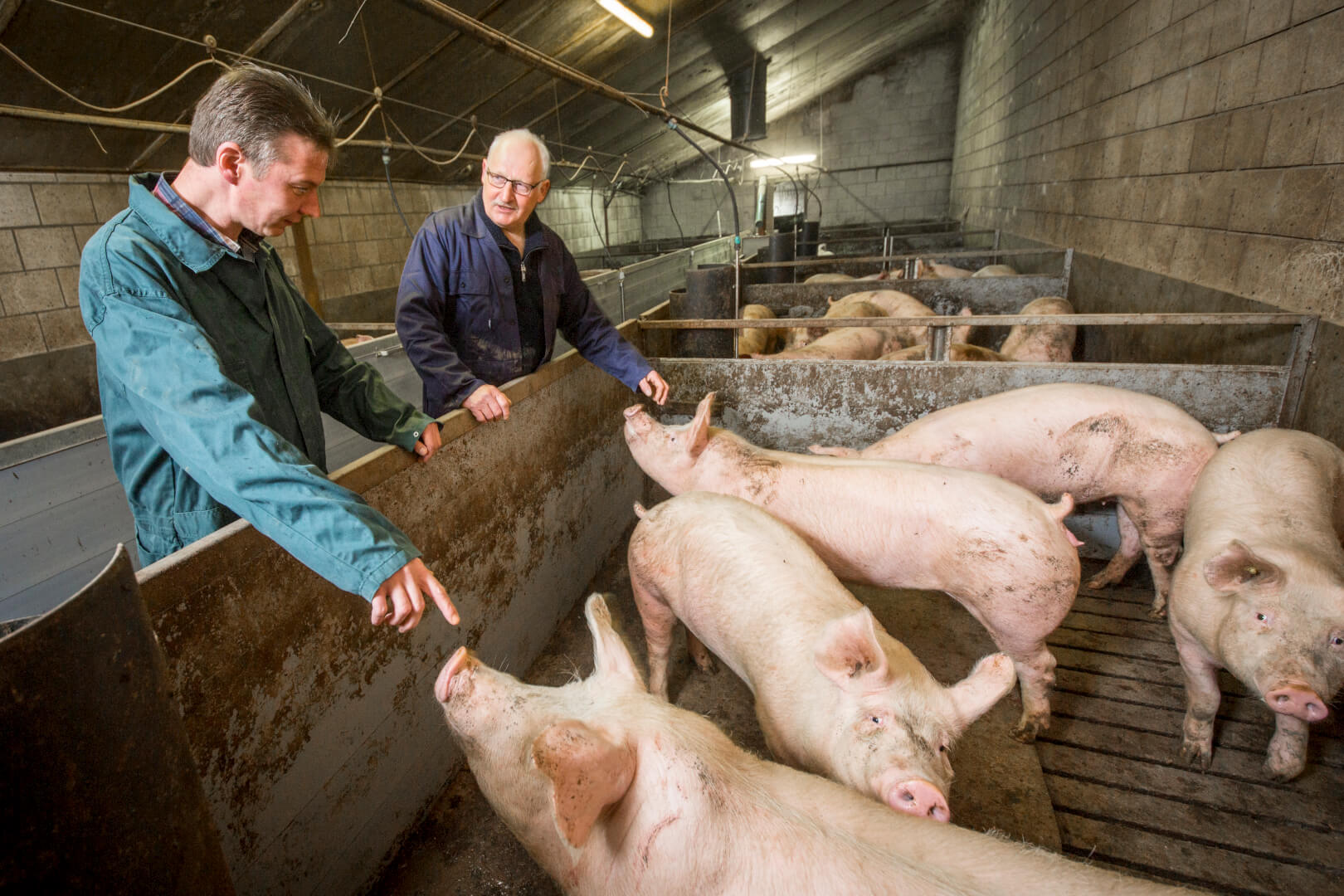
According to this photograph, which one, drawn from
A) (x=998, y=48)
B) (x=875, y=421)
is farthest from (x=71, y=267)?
(x=998, y=48)

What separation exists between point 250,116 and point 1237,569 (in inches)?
123

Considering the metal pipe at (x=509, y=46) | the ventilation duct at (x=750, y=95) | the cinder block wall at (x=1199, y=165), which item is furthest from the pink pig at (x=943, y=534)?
the ventilation duct at (x=750, y=95)

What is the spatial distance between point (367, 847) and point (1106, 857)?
236cm

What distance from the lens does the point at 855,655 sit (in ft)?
5.41

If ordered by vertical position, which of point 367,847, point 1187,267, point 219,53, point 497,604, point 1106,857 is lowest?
point 1106,857

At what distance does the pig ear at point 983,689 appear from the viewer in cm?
169

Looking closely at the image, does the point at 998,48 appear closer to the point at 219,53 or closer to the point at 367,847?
the point at 219,53

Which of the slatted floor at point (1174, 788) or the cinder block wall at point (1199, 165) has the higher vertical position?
the cinder block wall at point (1199, 165)

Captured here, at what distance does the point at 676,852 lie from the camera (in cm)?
134

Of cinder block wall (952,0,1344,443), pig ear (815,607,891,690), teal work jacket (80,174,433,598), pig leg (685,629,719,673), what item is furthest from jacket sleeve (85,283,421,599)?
cinder block wall (952,0,1344,443)

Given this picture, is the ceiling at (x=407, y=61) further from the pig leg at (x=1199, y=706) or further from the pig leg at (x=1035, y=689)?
the pig leg at (x=1199, y=706)

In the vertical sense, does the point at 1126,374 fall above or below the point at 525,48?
below

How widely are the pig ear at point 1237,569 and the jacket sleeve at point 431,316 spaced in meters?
2.72

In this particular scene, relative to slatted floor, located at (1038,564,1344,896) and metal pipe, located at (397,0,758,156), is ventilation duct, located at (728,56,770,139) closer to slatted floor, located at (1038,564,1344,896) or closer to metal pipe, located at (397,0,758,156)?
metal pipe, located at (397,0,758,156)
